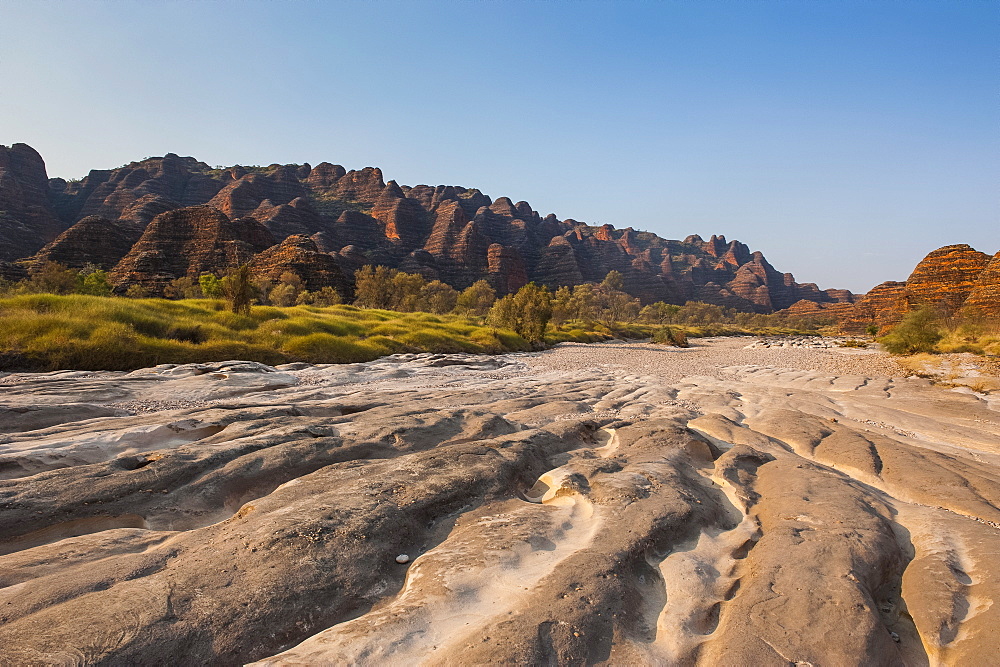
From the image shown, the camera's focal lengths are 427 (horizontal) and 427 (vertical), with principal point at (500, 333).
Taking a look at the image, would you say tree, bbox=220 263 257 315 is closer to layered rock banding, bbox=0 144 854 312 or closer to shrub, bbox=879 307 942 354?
shrub, bbox=879 307 942 354

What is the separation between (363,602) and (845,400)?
47.8 feet

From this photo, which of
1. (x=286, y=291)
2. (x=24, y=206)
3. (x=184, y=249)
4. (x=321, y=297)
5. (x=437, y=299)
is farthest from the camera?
(x=24, y=206)

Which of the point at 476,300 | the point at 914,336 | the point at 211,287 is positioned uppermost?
the point at 914,336

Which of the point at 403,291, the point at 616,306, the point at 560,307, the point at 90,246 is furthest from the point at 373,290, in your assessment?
the point at 616,306

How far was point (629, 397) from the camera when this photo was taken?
11523 millimetres

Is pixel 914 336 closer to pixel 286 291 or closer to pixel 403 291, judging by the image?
pixel 403 291

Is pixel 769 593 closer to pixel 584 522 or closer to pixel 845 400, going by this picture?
pixel 584 522

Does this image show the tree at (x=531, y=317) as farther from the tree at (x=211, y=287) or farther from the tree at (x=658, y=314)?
the tree at (x=658, y=314)

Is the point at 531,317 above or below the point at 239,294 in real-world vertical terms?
below

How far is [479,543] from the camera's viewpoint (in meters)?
3.47

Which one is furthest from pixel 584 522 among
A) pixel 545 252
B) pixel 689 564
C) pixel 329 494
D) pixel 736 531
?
pixel 545 252

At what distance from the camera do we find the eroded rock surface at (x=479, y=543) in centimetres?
245

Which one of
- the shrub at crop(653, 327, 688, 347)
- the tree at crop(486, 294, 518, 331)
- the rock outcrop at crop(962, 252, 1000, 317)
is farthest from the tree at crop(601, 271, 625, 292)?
the tree at crop(486, 294, 518, 331)

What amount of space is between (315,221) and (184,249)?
56984 millimetres
